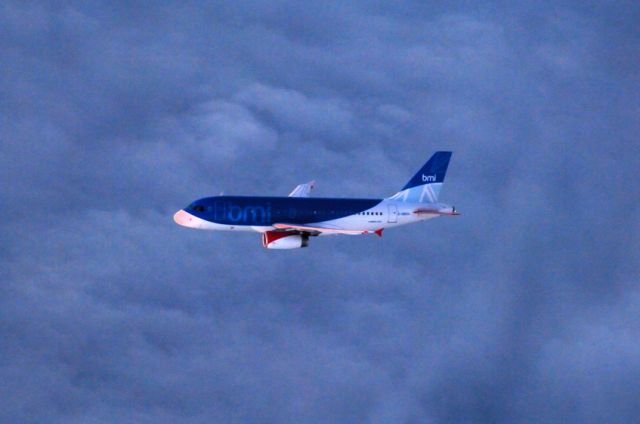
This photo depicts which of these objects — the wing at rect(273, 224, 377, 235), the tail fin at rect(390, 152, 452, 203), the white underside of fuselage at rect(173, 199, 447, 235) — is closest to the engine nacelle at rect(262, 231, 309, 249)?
the white underside of fuselage at rect(173, 199, 447, 235)

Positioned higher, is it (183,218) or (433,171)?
(433,171)

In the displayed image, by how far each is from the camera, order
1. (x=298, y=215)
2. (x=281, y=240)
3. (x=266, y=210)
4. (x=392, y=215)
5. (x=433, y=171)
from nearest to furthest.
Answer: (x=281, y=240) < (x=266, y=210) < (x=298, y=215) < (x=392, y=215) < (x=433, y=171)

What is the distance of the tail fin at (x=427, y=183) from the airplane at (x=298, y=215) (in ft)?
7.34

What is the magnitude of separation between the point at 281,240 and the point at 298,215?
498cm

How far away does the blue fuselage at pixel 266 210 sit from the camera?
529 ft

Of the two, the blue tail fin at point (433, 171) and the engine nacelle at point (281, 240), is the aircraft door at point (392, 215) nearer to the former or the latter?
the blue tail fin at point (433, 171)

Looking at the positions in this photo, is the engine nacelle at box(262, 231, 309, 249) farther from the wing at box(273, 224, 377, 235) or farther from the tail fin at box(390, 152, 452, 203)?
the tail fin at box(390, 152, 452, 203)

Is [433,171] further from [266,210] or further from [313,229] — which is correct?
[266,210]

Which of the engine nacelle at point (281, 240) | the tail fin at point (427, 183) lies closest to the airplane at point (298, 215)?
the engine nacelle at point (281, 240)

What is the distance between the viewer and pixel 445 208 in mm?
168750

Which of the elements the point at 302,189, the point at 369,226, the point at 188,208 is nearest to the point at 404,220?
the point at 369,226

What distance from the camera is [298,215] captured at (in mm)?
162500

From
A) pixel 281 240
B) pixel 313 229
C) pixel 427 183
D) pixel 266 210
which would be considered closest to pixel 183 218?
pixel 266 210

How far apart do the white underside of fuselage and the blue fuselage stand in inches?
29.7
